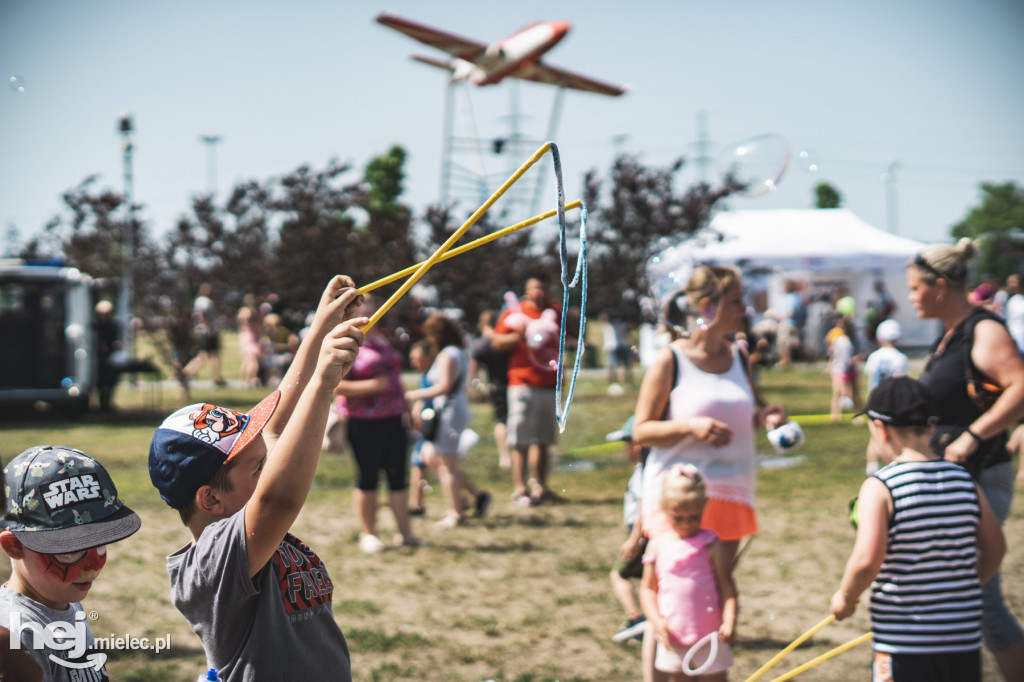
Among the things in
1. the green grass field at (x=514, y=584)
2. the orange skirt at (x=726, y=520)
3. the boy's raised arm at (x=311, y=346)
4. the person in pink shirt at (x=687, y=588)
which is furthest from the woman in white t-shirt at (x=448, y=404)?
the boy's raised arm at (x=311, y=346)

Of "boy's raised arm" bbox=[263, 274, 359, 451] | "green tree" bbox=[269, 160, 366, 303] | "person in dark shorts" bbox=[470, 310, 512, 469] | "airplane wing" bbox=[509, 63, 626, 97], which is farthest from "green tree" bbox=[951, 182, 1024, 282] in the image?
"boy's raised arm" bbox=[263, 274, 359, 451]

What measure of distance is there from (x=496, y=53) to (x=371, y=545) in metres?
18.1

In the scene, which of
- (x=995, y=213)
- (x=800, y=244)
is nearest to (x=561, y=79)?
(x=800, y=244)

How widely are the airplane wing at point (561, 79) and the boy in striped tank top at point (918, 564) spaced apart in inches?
835

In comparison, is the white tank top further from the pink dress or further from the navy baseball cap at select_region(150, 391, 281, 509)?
the navy baseball cap at select_region(150, 391, 281, 509)

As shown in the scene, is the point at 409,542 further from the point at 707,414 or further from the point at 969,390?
the point at 969,390

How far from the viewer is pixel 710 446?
11.6 feet

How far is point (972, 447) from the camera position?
3377 mm

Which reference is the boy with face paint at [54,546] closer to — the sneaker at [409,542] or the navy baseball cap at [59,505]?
the navy baseball cap at [59,505]

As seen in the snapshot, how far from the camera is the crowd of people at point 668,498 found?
187cm

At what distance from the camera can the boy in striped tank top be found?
2789 millimetres

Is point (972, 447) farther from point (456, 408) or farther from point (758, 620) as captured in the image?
point (456, 408)

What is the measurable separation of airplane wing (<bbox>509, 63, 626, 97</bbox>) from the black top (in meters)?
20.4

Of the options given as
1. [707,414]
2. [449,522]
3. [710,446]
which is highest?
[707,414]
